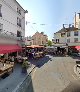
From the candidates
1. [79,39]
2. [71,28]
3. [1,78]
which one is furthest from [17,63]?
[71,28]

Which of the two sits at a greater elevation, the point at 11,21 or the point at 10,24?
the point at 11,21

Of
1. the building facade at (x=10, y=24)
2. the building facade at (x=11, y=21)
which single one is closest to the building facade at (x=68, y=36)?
the building facade at (x=10, y=24)

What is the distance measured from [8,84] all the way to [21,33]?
26.3 meters

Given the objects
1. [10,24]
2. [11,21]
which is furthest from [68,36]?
[10,24]

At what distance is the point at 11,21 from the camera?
120ft

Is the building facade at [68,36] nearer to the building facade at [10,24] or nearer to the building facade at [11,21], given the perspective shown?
the building facade at [10,24]

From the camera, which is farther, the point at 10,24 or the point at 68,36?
the point at 68,36

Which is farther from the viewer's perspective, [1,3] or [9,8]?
[9,8]

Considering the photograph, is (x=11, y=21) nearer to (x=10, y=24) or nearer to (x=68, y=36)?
(x=10, y=24)

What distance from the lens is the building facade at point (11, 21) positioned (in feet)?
103

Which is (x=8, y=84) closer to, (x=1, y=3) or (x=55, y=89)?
(x=55, y=89)

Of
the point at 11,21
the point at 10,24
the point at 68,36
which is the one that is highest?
the point at 11,21

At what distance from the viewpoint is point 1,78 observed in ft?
73.7

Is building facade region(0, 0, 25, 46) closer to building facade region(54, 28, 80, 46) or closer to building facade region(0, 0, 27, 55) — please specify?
building facade region(0, 0, 27, 55)
